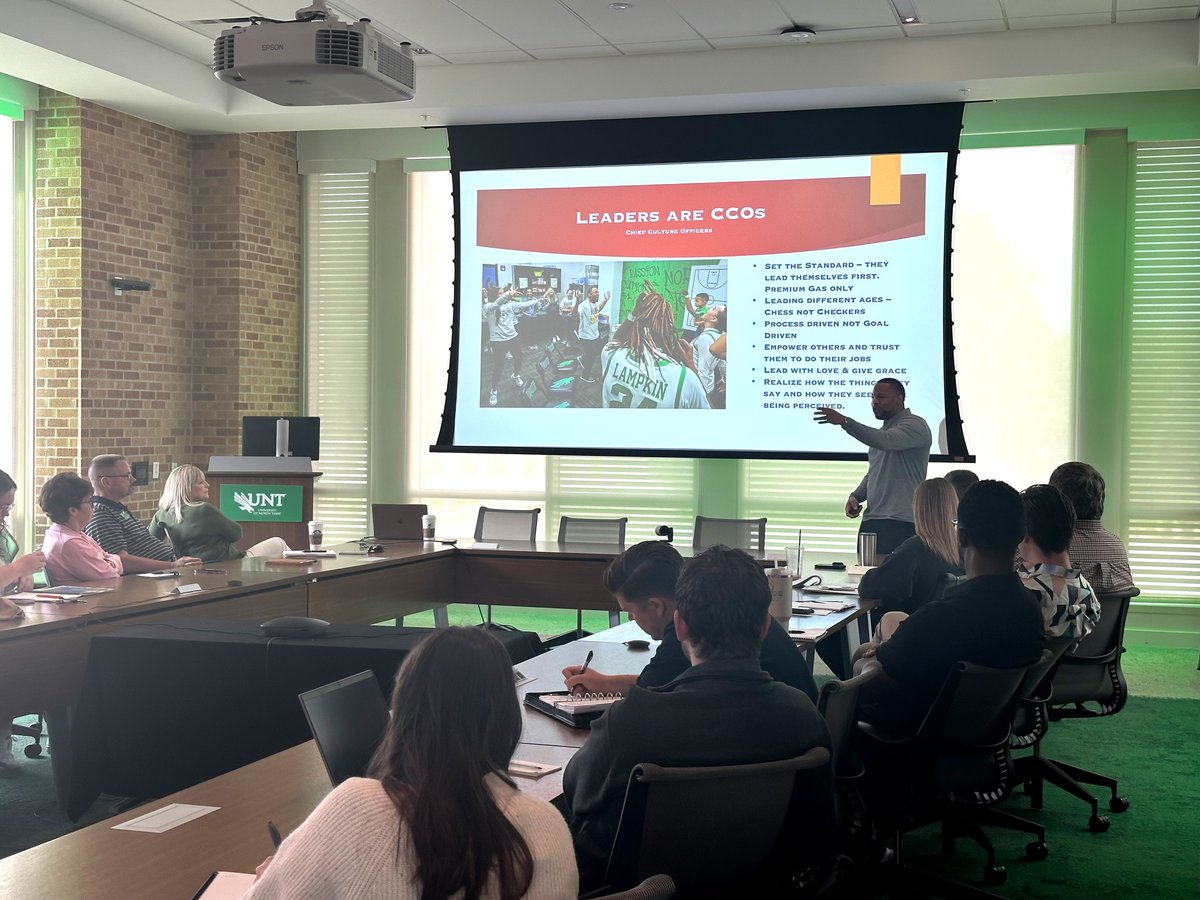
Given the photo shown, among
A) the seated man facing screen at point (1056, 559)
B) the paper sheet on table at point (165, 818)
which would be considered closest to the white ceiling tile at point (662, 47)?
the seated man facing screen at point (1056, 559)

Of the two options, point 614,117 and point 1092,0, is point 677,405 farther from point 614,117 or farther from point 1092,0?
point 1092,0

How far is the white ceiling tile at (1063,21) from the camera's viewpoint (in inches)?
266

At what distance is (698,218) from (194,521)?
3898 mm

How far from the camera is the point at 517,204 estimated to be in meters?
8.56

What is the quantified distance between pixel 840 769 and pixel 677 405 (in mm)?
5290

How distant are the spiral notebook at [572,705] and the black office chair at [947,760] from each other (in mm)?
824

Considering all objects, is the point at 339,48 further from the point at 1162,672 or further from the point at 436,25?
the point at 1162,672

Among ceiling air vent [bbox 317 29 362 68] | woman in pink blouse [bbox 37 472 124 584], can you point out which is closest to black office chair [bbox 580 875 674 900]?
ceiling air vent [bbox 317 29 362 68]

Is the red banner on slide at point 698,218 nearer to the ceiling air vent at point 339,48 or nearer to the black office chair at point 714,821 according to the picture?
the ceiling air vent at point 339,48

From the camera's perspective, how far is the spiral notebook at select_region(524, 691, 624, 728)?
2906mm

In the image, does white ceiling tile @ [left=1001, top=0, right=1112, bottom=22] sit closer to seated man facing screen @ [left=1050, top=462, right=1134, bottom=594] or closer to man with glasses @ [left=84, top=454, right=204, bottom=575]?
seated man facing screen @ [left=1050, top=462, right=1134, bottom=594]

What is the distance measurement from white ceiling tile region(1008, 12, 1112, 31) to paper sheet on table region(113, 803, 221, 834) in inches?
250

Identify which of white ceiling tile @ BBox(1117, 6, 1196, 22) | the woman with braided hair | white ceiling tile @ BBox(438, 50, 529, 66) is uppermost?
white ceiling tile @ BBox(438, 50, 529, 66)

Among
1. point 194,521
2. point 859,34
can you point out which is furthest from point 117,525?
point 859,34
